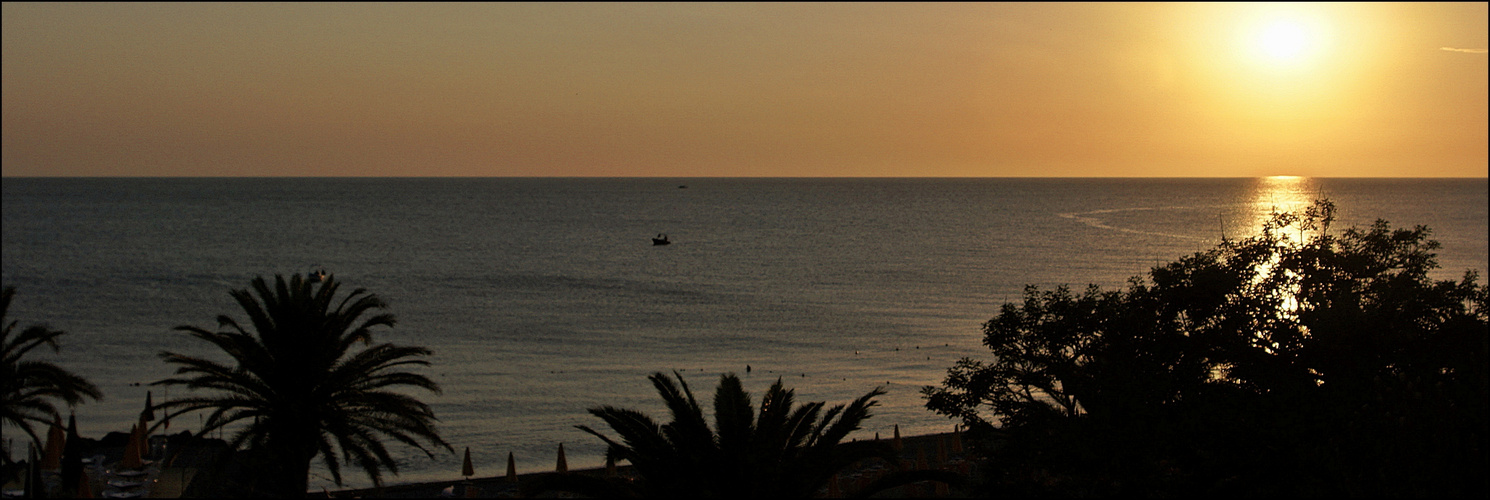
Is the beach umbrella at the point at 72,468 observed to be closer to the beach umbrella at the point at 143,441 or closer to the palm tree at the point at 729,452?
the beach umbrella at the point at 143,441

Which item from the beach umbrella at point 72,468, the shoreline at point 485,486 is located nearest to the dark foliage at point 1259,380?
the shoreline at point 485,486

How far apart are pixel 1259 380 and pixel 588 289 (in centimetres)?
6405

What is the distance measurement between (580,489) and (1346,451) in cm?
921

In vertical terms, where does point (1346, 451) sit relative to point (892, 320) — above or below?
below

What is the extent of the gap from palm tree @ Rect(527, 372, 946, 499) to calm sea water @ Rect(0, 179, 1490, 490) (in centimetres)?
1558

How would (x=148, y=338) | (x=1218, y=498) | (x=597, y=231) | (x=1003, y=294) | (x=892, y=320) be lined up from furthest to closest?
1. (x=597, y=231)
2. (x=1003, y=294)
3. (x=892, y=320)
4. (x=148, y=338)
5. (x=1218, y=498)

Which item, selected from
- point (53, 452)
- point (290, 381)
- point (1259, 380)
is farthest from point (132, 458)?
point (1259, 380)

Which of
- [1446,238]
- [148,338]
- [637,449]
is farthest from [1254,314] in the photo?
[1446,238]

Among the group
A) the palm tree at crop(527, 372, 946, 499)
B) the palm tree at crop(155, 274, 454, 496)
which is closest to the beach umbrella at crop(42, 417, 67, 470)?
the palm tree at crop(155, 274, 454, 496)

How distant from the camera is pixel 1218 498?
548 inches

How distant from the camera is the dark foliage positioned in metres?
12.9

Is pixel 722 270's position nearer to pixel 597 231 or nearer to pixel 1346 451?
pixel 597 231

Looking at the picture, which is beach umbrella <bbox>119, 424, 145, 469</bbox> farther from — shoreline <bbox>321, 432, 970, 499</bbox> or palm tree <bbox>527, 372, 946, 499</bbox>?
palm tree <bbox>527, 372, 946, 499</bbox>

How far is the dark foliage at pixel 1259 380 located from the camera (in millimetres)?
12883
